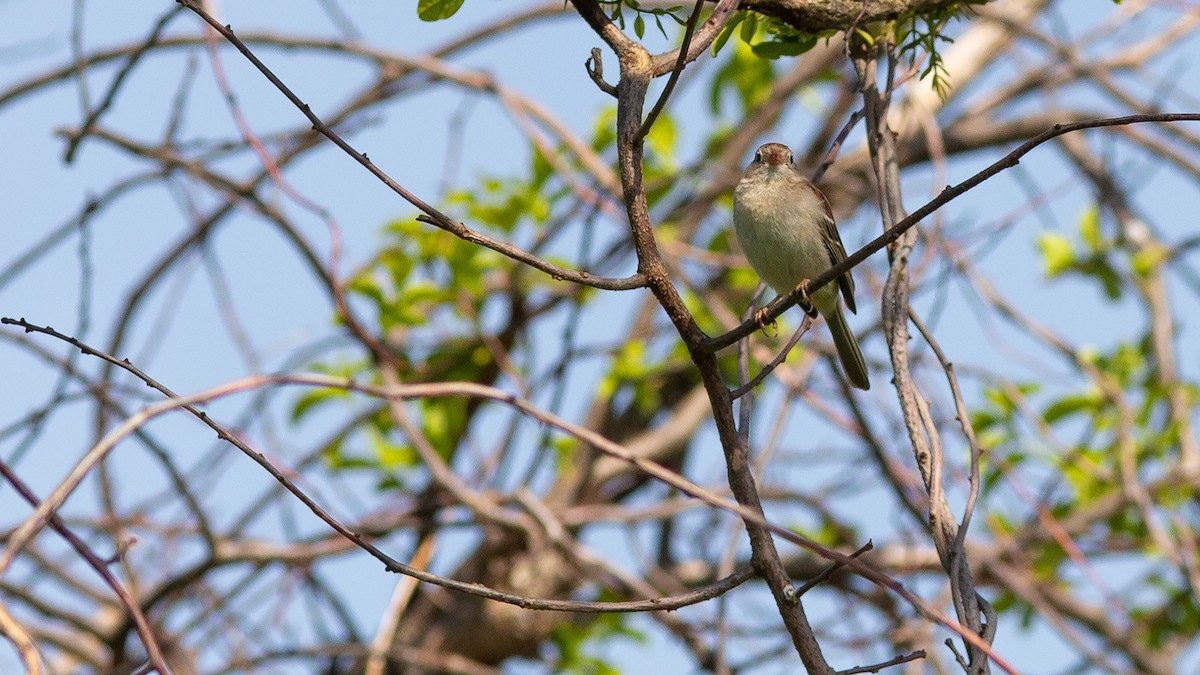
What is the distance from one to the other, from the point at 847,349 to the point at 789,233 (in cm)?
67

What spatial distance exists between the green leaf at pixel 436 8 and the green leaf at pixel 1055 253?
15.9 feet

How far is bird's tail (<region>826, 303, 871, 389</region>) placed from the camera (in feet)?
15.4

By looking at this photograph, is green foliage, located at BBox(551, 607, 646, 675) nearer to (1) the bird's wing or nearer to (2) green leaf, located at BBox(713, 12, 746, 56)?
(1) the bird's wing

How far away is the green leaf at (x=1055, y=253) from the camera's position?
668cm

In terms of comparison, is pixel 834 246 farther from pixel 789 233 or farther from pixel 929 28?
pixel 929 28

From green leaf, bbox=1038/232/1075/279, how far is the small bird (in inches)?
94.2

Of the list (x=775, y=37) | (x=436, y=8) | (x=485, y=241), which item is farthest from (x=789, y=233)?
(x=485, y=241)

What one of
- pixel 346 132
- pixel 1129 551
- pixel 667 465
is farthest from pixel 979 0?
pixel 1129 551

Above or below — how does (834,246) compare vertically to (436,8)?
above

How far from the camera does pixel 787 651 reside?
513cm

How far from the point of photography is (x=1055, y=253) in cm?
668

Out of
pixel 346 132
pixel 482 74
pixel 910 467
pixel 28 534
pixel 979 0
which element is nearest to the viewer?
pixel 28 534

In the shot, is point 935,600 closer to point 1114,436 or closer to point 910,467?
point 910,467

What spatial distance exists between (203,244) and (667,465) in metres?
2.47
